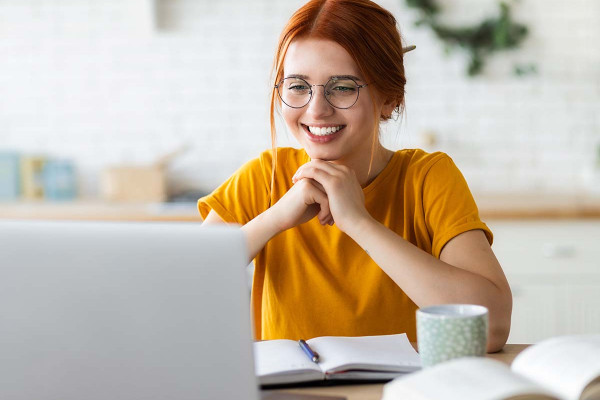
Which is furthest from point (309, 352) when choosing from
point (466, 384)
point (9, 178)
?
point (9, 178)

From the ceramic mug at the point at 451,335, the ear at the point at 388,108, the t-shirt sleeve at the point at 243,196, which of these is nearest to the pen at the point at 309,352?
the ceramic mug at the point at 451,335

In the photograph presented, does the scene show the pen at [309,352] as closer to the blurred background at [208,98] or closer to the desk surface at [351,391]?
the desk surface at [351,391]

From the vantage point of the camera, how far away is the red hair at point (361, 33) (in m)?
1.55

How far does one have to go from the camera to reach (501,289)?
1.40 meters

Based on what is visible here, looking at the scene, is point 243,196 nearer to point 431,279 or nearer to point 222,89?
point 431,279

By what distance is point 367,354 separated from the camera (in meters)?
1.15

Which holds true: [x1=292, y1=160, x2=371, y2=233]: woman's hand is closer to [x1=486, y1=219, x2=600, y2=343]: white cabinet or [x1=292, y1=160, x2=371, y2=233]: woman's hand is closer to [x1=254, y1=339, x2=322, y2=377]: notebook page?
[x1=254, y1=339, x2=322, y2=377]: notebook page

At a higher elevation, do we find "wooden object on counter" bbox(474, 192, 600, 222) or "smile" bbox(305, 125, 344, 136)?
"smile" bbox(305, 125, 344, 136)

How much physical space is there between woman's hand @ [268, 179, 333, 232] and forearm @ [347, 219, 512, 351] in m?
0.14

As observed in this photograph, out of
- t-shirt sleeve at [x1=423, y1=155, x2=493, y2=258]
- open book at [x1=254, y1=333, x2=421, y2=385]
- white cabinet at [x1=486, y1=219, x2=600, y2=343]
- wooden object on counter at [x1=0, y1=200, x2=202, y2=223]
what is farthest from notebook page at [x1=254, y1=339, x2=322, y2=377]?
white cabinet at [x1=486, y1=219, x2=600, y2=343]

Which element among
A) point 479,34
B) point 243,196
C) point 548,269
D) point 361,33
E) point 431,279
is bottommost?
point 548,269

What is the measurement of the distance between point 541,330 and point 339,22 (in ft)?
6.28

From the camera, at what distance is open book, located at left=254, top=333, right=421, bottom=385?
43.1 inches

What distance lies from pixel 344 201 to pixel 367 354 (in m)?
0.40
